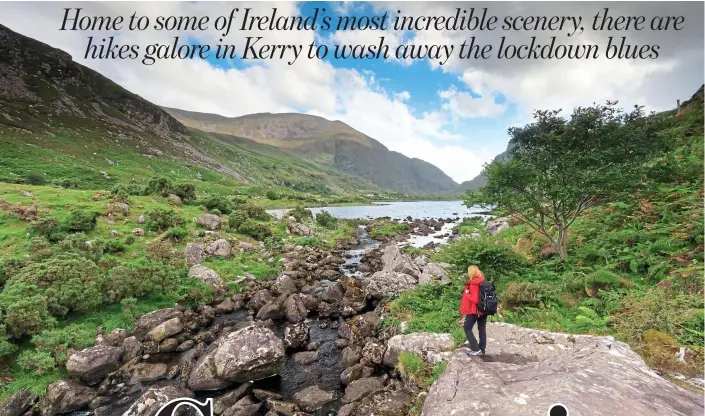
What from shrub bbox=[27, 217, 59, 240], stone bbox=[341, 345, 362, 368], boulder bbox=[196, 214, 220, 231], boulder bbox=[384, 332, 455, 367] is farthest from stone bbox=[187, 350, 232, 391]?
boulder bbox=[196, 214, 220, 231]

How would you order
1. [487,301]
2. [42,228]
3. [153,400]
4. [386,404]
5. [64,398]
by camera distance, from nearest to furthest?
[487,301]
[386,404]
[153,400]
[64,398]
[42,228]

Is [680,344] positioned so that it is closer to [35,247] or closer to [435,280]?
[435,280]

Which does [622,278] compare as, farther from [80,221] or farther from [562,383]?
[80,221]

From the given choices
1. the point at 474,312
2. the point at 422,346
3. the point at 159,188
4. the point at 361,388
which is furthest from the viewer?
the point at 159,188

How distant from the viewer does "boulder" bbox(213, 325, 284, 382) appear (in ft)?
46.1

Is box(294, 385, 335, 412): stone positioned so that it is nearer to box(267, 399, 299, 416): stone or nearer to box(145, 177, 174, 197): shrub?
box(267, 399, 299, 416): stone

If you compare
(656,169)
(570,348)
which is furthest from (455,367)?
(656,169)

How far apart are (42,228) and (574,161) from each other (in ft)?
125

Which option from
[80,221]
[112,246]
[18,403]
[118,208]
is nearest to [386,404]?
[18,403]

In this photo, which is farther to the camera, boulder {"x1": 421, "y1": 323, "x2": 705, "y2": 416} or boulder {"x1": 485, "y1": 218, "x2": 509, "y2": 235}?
boulder {"x1": 485, "y1": 218, "x2": 509, "y2": 235}

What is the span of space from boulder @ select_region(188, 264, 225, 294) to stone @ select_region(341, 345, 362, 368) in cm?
1302

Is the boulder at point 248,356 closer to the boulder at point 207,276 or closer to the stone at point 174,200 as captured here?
the boulder at point 207,276

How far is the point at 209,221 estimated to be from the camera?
37.3 m

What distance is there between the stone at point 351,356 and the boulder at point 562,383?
20.8 feet
